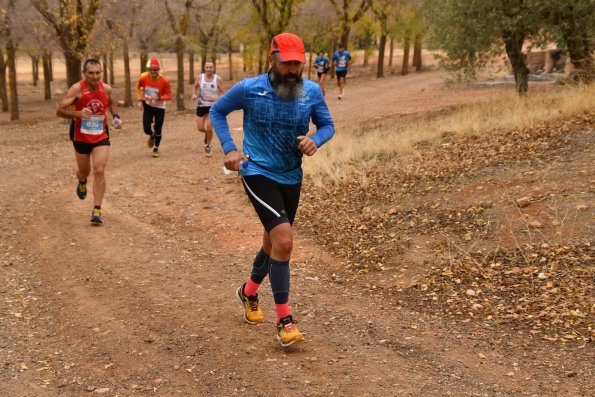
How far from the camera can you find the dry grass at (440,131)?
10773 millimetres

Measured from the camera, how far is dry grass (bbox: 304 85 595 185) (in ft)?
35.3

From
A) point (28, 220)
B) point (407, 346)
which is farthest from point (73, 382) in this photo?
point (28, 220)

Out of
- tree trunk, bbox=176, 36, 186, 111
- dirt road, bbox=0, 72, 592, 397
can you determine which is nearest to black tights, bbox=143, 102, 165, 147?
dirt road, bbox=0, 72, 592, 397

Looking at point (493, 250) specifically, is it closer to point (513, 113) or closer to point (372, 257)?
point (372, 257)

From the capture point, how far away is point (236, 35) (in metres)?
36.6

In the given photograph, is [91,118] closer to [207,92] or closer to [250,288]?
[250,288]

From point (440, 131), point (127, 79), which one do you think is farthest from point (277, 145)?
point (127, 79)

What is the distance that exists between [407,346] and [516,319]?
102cm

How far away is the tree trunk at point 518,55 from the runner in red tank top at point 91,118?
32.3ft

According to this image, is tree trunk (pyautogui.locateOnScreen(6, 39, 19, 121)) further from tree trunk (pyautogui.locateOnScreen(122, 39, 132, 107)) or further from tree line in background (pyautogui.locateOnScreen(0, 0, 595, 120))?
tree trunk (pyautogui.locateOnScreen(122, 39, 132, 107))

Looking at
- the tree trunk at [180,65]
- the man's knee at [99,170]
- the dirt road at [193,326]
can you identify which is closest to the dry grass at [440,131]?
the dirt road at [193,326]

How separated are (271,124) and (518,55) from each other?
41.1 feet

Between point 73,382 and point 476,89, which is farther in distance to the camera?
point 476,89

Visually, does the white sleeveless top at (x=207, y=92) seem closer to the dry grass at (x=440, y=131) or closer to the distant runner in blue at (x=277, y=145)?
the dry grass at (x=440, y=131)
